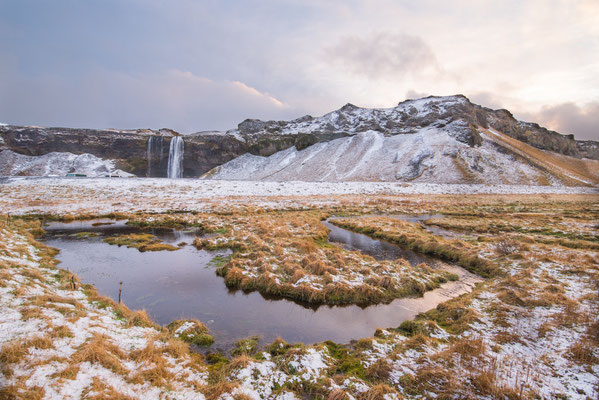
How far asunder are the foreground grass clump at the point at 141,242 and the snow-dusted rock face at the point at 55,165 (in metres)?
81.3

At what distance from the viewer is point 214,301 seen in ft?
37.7

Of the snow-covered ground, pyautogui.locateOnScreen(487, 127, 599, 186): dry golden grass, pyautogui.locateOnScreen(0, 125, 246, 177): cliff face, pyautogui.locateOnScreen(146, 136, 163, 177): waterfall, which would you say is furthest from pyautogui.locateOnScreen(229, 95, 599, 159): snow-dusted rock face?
the snow-covered ground

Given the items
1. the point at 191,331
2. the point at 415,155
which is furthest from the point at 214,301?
the point at 415,155

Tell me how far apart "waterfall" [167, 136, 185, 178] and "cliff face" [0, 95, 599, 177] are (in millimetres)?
1718

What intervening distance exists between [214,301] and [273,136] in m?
116

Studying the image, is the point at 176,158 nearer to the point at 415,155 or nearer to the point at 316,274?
the point at 415,155

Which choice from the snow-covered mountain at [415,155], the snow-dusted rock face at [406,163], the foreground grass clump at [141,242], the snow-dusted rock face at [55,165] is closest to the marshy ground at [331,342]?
the foreground grass clump at [141,242]

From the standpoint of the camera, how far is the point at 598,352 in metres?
6.82

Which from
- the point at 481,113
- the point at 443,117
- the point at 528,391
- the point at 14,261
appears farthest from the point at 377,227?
the point at 481,113

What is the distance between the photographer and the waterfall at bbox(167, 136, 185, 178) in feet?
336

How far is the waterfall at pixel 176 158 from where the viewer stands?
336 ft

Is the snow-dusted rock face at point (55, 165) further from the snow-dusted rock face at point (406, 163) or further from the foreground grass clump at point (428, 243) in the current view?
the foreground grass clump at point (428, 243)

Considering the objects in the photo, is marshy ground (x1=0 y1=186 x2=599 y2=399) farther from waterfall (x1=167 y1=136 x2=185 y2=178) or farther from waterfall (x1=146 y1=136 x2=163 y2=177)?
waterfall (x1=146 y1=136 x2=163 y2=177)

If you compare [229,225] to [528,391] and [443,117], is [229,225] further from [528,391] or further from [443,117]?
[443,117]
